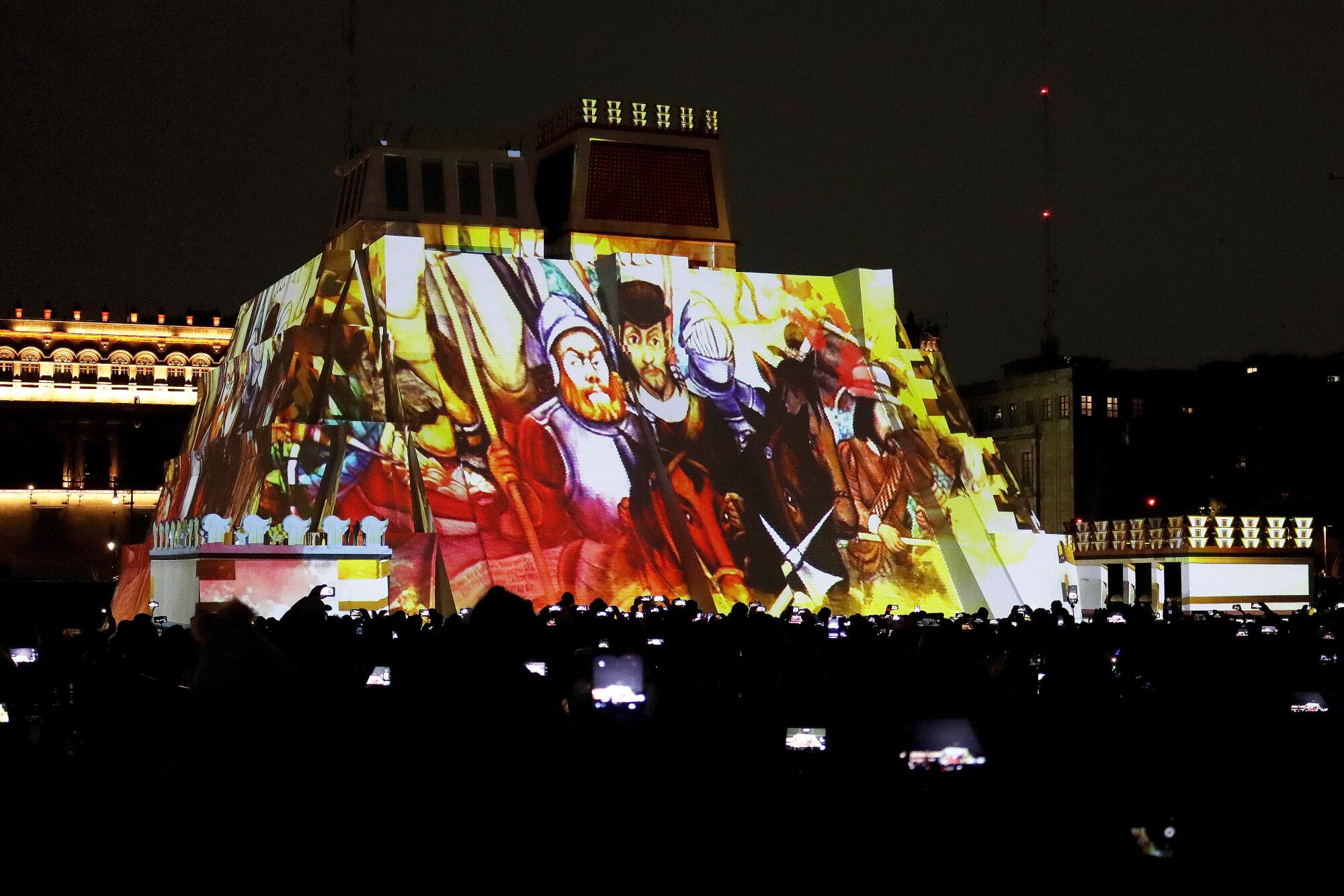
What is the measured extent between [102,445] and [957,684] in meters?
85.9

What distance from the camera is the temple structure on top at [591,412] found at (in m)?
45.2

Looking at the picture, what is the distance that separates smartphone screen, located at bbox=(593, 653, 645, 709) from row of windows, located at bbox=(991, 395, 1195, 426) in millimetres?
67859

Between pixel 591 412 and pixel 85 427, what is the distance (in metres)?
53.9

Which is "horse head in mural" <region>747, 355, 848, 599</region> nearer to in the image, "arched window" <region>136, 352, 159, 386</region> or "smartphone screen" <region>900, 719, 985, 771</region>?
"smartphone screen" <region>900, 719, 985, 771</region>

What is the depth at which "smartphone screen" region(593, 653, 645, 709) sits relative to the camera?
16734 mm

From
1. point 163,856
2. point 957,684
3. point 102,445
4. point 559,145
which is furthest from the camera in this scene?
point 102,445

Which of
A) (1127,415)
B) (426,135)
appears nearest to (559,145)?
(426,135)

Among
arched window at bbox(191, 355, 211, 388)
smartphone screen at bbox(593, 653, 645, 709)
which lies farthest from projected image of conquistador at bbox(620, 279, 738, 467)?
arched window at bbox(191, 355, 211, 388)

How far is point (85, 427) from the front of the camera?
314 feet

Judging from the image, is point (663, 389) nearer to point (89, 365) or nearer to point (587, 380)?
point (587, 380)

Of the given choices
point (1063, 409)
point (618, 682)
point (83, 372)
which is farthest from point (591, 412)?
point (83, 372)

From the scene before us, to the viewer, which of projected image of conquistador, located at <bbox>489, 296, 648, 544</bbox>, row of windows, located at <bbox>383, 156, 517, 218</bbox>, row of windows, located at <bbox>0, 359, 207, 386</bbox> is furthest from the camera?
row of windows, located at <bbox>0, 359, 207, 386</bbox>

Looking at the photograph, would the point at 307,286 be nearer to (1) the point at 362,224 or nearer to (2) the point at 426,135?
(1) the point at 362,224

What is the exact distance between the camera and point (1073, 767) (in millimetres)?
16703
